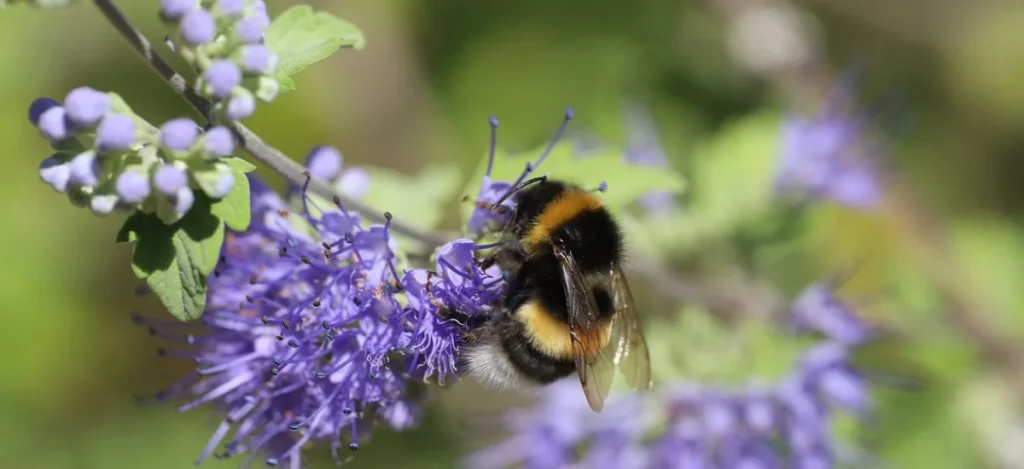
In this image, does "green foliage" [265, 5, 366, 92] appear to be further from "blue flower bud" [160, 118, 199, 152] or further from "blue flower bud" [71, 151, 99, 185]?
"blue flower bud" [71, 151, 99, 185]

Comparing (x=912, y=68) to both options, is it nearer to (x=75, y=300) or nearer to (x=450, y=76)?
(x=450, y=76)

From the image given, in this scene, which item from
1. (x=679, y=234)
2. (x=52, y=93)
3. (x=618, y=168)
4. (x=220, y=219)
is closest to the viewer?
(x=220, y=219)

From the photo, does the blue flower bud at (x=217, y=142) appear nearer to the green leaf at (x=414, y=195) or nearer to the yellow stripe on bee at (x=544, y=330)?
the yellow stripe on bee at (x=544, y=330)

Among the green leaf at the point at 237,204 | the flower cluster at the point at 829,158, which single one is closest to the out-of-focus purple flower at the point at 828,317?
the flower cluster at the point at 829,158

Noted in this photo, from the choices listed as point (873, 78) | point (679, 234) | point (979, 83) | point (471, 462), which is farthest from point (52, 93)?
point (979, 83)

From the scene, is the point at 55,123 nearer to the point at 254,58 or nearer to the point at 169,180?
the point at 169,180

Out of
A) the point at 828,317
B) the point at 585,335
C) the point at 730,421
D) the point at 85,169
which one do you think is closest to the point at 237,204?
the point at 85,169
